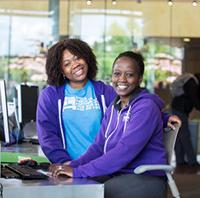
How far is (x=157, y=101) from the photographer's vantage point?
2.65 m

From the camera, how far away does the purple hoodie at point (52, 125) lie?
114 inches

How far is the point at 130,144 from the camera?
249 cm

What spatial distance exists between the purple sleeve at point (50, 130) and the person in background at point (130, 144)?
0.66 ft

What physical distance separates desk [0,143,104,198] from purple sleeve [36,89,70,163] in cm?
49

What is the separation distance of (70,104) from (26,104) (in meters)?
2.05

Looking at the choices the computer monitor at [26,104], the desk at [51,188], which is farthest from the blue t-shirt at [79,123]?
the computer monitor at [26,104]

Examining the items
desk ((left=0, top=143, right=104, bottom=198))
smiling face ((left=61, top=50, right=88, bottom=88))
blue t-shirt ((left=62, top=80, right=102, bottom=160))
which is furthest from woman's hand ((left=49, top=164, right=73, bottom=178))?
smiling face ((left=61, top=50, right=88, bottom=88))

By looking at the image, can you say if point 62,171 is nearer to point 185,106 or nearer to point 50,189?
point 50,189

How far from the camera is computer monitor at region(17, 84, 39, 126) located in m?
4.93

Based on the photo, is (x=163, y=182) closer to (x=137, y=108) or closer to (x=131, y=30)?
(x=137, y=108)

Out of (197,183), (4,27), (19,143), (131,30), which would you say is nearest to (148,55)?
(131,30)

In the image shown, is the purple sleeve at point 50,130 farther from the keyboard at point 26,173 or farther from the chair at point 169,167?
the chair at point 169,167

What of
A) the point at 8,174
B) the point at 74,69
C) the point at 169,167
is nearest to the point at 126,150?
the point at 169,167

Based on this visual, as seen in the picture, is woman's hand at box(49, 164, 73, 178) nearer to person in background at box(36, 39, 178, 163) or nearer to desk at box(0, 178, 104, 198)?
desk at box(0, 178, 104, 198)
